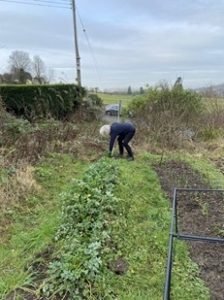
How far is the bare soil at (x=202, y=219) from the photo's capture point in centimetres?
436

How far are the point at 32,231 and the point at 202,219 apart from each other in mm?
2292

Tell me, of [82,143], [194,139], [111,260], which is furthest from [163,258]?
[194,139]

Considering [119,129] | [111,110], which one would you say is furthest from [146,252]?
[111,110]

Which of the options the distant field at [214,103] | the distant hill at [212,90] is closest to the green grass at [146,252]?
the distant field at [214,103]

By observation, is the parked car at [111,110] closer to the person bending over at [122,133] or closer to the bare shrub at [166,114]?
the bare shrub at [166,114]

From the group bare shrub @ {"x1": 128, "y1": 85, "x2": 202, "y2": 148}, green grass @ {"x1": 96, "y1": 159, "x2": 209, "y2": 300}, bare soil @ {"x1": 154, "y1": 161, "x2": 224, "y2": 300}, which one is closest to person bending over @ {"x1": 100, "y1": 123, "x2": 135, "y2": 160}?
bare soil @ {"x1": 154, "y1": 161, "x2": 224, "y2": 300}

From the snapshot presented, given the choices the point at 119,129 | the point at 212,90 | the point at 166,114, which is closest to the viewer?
the point at 119,129

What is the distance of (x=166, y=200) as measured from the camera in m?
6.98

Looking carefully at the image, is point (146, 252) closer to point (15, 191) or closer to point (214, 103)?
point (15, 191)

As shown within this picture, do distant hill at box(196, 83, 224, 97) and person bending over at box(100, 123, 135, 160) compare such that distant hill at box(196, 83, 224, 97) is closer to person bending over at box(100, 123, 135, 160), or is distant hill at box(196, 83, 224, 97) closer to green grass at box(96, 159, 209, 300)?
person bending over at box(100, 123, 135, 160)

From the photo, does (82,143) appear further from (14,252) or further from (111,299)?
(111,299)

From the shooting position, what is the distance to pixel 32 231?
573 centimetres

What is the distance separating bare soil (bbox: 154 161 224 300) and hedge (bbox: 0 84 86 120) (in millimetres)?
5604

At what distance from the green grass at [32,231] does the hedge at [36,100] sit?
493 cm
